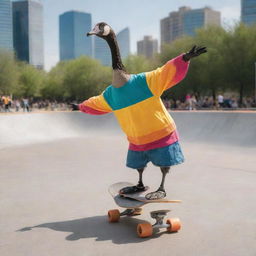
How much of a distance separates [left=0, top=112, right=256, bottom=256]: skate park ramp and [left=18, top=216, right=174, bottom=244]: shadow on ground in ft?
0.04

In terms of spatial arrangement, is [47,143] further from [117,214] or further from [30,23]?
[30,23]

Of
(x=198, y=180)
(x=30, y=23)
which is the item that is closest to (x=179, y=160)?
(x=198, y=180)

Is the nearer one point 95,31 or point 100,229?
point 95,31

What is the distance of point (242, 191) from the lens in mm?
7469

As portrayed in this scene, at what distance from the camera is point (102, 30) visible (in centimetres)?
535

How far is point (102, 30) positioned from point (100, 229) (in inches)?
110

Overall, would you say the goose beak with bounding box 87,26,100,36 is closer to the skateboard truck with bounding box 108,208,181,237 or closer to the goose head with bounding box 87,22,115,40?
the goose head with bounding box 87,22,115,40

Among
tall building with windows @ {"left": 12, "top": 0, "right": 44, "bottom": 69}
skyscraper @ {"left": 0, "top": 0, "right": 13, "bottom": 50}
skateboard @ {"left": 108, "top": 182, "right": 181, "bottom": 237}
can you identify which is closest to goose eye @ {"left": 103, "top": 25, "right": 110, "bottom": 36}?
skateboard @ {"left": 108, "top": 182, "right": 181, "bottom": 237}

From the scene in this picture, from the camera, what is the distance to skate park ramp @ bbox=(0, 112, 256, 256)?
4.88 m

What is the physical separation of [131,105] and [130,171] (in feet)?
15.1

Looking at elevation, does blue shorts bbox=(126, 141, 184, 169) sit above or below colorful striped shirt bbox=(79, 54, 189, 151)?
below

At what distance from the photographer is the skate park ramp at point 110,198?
488 centimetres

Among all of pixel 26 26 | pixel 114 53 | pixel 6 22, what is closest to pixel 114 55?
pixel 114 53

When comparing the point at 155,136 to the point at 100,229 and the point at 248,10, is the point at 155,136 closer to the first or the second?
the point at 100,229
